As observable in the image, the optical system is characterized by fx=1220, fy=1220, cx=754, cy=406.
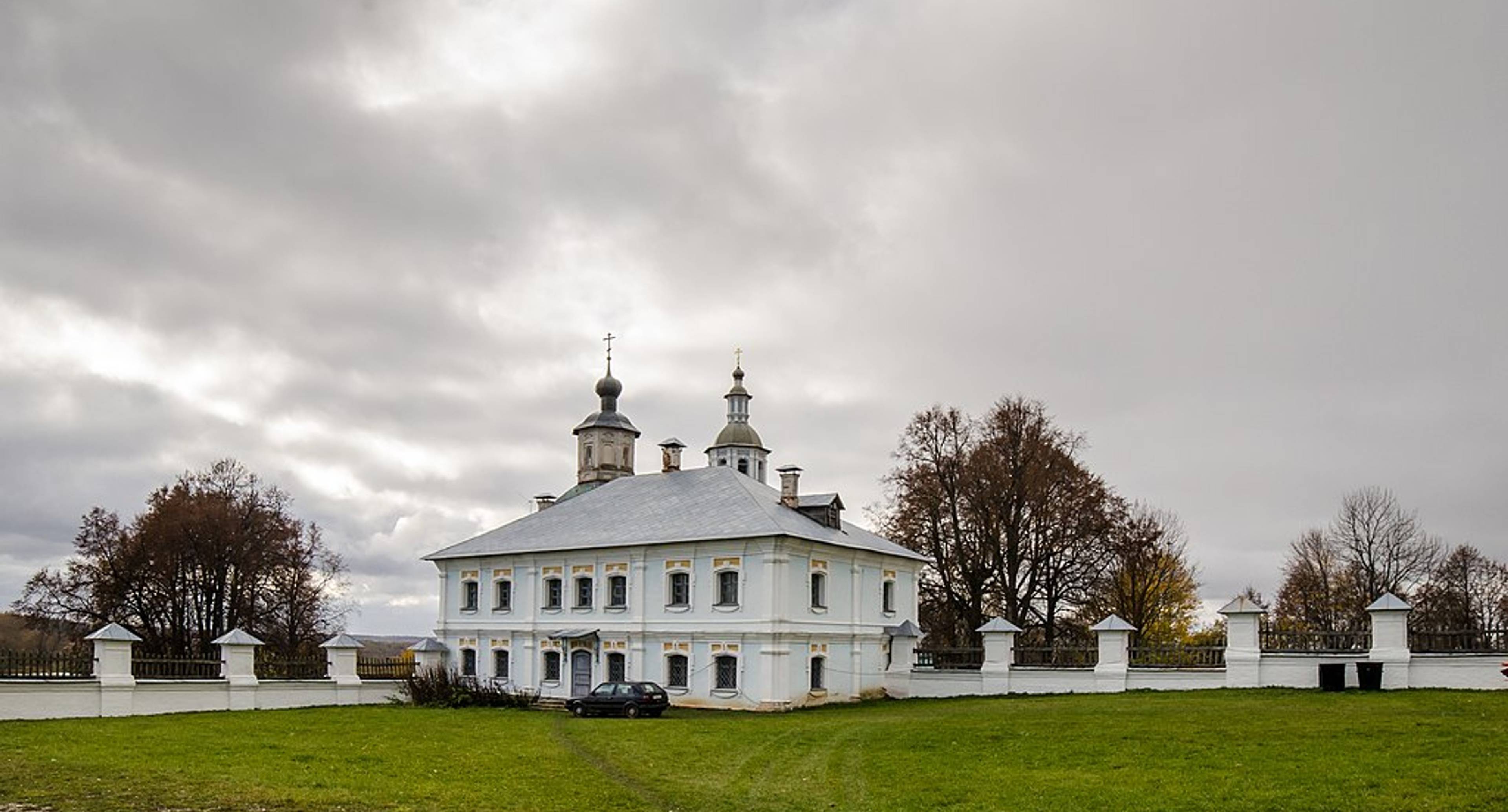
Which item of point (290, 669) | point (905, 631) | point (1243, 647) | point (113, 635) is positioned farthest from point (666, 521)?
point (1243, 647)

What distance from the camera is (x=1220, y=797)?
1314 centimetres

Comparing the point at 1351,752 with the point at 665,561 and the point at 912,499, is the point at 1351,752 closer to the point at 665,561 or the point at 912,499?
the point at 665,561

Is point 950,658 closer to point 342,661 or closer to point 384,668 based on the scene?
point 384,668

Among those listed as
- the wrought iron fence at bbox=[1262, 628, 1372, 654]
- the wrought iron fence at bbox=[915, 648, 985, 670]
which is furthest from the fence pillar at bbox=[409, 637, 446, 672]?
the wrought iron fence at bbox=[1262, 628, 1372, 654]

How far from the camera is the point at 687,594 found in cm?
3356

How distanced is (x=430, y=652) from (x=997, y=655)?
18.0m

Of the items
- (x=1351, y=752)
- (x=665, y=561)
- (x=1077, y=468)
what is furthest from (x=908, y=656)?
(x=1351, y=752)

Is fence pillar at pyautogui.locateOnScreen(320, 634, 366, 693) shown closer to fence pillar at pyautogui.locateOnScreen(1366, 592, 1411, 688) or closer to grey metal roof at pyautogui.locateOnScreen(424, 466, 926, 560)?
grey metal roof at pyautogui.locateOnScreen(424, 466, 926, 560)

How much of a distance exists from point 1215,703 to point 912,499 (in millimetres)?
18376

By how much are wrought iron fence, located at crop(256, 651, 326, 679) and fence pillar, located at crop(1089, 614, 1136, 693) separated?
20841 mm

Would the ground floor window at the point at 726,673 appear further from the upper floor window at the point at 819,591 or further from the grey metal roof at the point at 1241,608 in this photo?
the grey metal roof at the point at 1241,608

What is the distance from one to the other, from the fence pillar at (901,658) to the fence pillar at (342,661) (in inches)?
593

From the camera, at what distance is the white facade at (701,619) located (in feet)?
104

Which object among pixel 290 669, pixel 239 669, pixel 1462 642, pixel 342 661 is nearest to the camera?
pixel 1462 642
